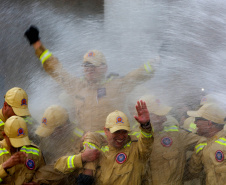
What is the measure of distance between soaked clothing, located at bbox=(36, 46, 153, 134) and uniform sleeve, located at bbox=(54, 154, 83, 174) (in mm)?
688

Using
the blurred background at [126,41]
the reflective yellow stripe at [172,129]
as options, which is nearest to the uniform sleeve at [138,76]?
the blurred background at [126,41]

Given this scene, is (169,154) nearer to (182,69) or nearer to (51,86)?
(182,69)

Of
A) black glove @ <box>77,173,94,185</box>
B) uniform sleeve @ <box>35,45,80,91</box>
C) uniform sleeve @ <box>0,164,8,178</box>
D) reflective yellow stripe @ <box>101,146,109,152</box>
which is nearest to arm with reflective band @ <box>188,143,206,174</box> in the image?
reflective yellow stripe @ <box>101,146,109,152</box>

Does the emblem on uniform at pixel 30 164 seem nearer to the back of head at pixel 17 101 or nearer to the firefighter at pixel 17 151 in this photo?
the firefighter at pixel 17 151

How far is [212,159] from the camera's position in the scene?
3.18 meters

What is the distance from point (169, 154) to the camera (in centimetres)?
338

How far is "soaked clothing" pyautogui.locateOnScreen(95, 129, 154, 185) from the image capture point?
3.04 m

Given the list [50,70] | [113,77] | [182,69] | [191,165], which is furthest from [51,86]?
[191,165]

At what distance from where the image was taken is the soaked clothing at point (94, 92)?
153 inches

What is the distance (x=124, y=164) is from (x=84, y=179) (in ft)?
1.31

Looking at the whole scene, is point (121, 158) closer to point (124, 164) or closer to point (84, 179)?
point (124, 164)

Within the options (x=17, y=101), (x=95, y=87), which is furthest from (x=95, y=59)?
(x=17, y=101)

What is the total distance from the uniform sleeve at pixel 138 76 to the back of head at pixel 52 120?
826 mm

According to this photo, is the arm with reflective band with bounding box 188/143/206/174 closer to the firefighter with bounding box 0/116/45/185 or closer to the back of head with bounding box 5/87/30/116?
the firefighter with bounding box 0/116/45/185
